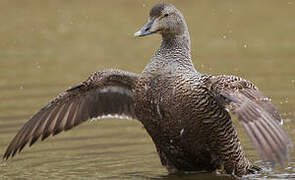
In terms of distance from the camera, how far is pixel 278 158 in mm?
6887

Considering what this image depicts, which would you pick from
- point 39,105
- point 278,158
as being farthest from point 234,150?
point 39,105

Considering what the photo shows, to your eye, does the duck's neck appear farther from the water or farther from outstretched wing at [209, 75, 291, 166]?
the water

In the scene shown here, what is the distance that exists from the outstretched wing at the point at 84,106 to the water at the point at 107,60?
52 centimetres

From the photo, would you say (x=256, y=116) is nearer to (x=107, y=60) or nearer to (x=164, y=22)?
(x=164, y=22)

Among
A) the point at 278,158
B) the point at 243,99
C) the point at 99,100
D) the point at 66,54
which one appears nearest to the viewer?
the point at 278,158

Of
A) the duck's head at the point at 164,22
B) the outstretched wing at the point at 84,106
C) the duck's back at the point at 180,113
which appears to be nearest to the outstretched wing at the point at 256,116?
the duck's back at the point at 180,113

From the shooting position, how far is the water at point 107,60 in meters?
10.0

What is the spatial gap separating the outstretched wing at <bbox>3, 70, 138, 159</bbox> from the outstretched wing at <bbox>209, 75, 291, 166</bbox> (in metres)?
1.45

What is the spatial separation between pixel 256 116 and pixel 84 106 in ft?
9.79

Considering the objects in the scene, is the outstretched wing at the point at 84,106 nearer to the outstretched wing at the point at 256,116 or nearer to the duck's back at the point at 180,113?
the duck's back at the point at 180,113

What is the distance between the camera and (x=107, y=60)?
51.4 ft

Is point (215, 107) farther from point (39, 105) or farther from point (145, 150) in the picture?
point (39, 105)

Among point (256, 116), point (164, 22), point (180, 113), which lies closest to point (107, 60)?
point (164, 22)

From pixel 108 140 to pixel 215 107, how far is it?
2.96 metres
